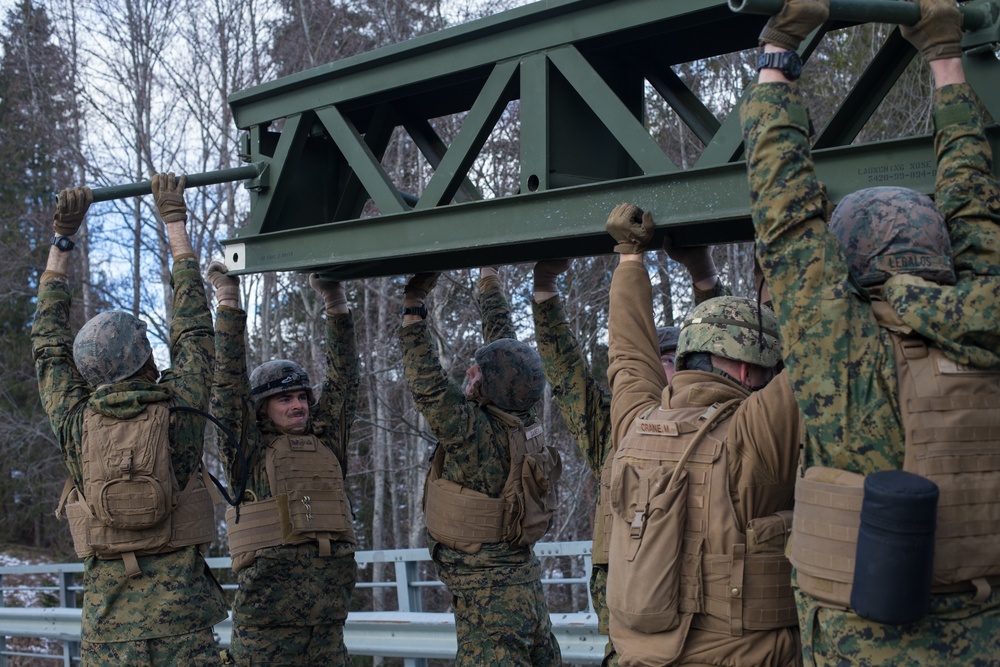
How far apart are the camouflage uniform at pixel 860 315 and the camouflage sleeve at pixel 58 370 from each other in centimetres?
344

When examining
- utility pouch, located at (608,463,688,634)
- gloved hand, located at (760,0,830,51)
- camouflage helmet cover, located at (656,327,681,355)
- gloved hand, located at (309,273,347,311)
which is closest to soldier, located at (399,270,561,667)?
gloved hand, located at (309,273,347,311)

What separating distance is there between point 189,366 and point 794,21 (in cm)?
318

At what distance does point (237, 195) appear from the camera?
659 inches

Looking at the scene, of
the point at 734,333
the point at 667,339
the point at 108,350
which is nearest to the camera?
the point at 734,333

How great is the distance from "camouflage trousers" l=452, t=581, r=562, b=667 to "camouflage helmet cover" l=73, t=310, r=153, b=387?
2.03 meters

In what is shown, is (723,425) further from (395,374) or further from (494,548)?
(395,374)

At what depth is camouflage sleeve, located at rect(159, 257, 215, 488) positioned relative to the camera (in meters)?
4.80

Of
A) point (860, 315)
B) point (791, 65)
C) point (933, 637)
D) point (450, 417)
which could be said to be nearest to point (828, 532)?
point (933, 637)

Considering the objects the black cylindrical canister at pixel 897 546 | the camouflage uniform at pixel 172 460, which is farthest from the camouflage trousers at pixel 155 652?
the black cylindrical canister at pixel 897 546

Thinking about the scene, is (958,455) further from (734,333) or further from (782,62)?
(782,62)

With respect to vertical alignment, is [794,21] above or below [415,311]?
above

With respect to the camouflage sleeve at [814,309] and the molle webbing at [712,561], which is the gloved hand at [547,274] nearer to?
the molle webbing at [712,561]

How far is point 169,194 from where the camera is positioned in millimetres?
4832

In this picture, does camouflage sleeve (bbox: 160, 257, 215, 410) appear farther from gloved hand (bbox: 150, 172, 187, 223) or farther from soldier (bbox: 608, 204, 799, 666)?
soldier (bbox: 608, 204, 799, 666)
